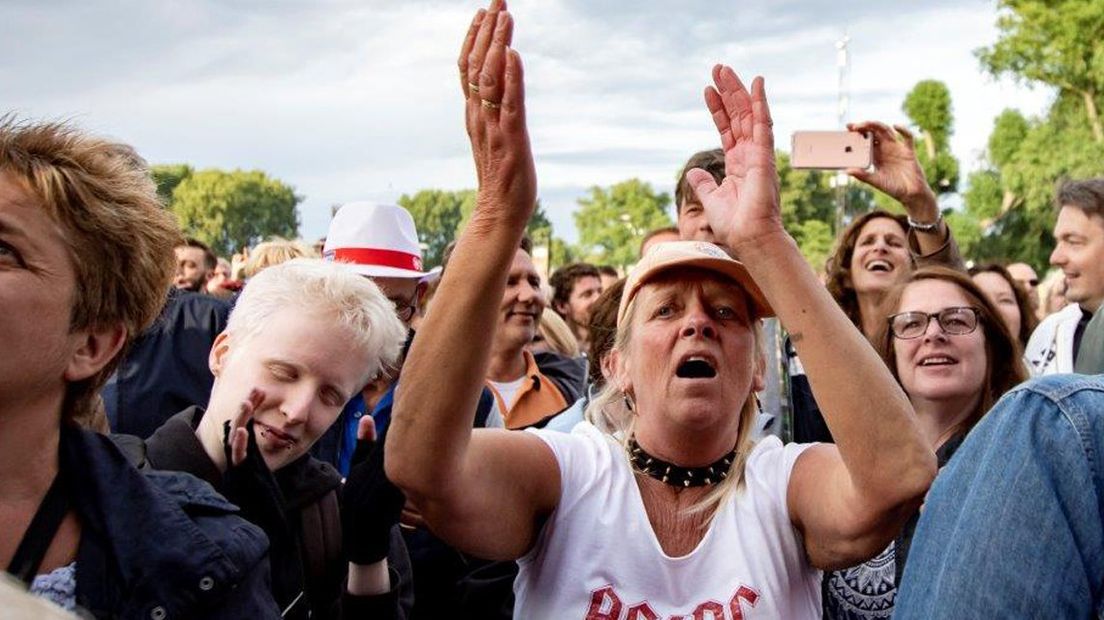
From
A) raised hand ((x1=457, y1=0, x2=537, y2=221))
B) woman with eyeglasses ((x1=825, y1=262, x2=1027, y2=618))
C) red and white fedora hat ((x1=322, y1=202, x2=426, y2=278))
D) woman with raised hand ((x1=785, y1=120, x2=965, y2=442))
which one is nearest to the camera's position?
raised hand ((x1=457, y1=0, x2=537, y2=221))

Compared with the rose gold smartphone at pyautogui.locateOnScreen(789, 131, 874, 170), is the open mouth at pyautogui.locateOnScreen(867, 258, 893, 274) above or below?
below

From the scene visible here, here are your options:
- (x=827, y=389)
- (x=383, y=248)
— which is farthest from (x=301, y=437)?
(x=383, y=248)

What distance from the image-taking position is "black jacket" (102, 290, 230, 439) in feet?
11.8

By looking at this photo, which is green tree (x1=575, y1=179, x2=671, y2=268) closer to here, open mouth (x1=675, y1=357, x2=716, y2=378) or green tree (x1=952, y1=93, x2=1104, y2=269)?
green tree (x1=952, y1=93, x2=1104, y2=269)

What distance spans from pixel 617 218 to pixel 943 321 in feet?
268

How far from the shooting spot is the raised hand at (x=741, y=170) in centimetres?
222

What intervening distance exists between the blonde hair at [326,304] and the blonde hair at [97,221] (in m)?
0.52

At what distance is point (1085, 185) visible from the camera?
5172 millimetres

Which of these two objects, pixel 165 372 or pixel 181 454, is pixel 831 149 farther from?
pixel 181 454

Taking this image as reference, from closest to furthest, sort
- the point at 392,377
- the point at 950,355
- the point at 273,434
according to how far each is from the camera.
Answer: the point at 273,434 < the point at 950,355 < the point at 392,377

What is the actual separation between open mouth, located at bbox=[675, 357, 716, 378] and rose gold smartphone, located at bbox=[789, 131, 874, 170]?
6.18 ft

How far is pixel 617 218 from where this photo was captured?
278 feet

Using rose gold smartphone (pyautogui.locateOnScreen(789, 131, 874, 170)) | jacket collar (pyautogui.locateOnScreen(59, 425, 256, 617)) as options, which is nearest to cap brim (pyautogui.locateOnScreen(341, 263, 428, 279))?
rose gold smartphone (pyautogui.locateOnScreen(789, 131, 874, 170))

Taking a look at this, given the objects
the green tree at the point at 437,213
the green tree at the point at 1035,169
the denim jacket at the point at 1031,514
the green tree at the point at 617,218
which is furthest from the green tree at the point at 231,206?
the denim jacket at the point at 1031,514
